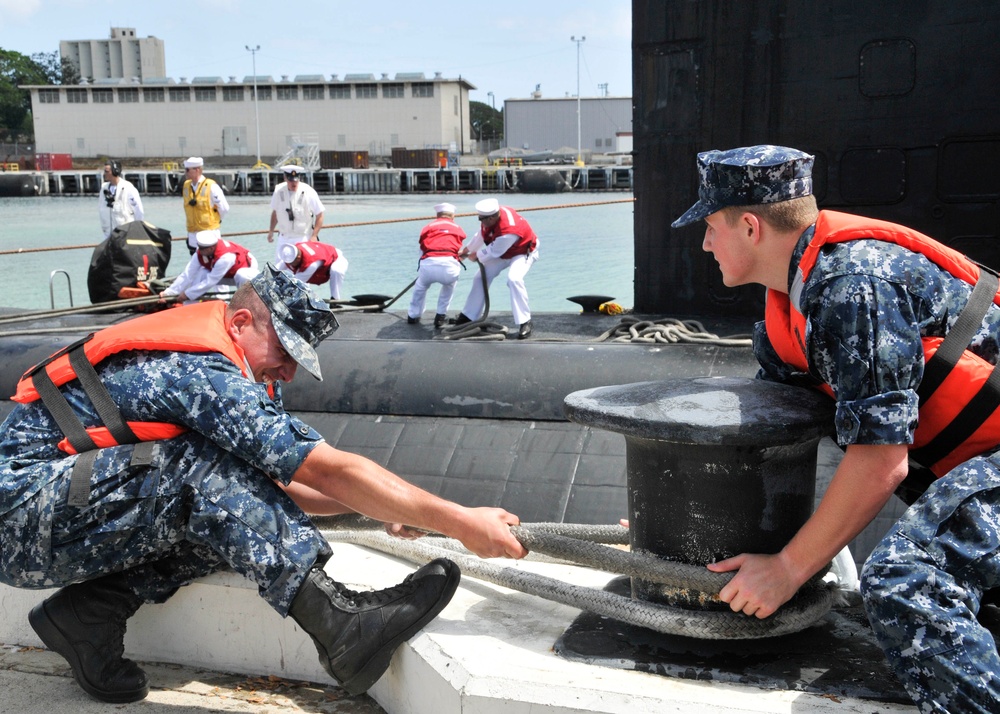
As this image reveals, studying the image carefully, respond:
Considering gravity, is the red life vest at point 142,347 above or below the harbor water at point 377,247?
above

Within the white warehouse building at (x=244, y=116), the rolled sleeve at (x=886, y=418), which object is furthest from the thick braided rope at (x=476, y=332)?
the white warehouse building at (x=244, y=116)

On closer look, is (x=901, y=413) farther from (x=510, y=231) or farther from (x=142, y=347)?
(x=510, y=231)

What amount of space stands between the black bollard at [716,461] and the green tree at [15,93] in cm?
10698

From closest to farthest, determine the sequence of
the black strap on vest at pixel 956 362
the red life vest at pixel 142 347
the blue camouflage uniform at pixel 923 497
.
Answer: the blue camouflage uniform at pixel 923 497 < the black strap on vest at pixel 956 362 < the red life vest at pixel 142 347

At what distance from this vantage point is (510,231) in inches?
355

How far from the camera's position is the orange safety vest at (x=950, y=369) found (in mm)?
2373

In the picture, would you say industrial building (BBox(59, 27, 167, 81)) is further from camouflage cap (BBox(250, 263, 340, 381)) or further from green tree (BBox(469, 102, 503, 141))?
camouflage cap (BBox(250, 263, 340, 381))

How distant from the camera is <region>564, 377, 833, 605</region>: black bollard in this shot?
266 centimetres

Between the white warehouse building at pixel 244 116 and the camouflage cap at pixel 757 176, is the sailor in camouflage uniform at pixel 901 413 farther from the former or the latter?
the white warehouse building at pixel 244 116

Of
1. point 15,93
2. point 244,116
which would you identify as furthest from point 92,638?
point 15,93

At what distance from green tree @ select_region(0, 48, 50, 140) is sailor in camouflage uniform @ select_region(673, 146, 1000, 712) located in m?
107

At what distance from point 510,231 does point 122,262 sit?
410 cm

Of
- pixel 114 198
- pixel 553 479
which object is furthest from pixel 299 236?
pixel 553 479

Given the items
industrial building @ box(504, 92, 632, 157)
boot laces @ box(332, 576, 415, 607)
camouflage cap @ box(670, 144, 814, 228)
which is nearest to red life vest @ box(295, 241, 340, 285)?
boot laces @ box(332, 576, 415, 607)
